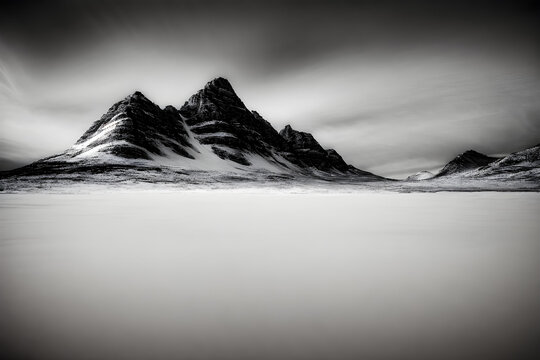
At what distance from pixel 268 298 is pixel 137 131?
505ft

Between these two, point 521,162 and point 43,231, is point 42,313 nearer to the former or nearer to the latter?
point 43,231

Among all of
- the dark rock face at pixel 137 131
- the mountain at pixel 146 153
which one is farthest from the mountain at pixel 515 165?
the dark rock face at pixel 137 131

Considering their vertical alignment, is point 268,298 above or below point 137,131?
below

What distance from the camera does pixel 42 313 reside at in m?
3.55

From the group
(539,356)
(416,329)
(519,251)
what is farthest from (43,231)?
(519,251)

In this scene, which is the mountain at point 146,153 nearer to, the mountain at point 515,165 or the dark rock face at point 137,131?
the dark rock face at point 137,131

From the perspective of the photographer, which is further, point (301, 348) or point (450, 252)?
point (450, 252)

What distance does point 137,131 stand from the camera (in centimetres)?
13912

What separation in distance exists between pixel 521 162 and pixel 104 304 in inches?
8927

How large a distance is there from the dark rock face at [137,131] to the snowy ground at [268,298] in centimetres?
12287

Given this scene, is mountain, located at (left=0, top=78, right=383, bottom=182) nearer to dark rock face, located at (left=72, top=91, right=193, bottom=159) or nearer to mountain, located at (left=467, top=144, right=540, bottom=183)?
dark rock face, located at (left=72, top=91, right=193, bottom=159)

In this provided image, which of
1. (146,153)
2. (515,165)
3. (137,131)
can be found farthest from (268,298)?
(515,165)

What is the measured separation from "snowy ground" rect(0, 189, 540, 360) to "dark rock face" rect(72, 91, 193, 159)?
4837 inches

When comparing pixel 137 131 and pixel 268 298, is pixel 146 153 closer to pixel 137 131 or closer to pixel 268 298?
pixel 137 131
